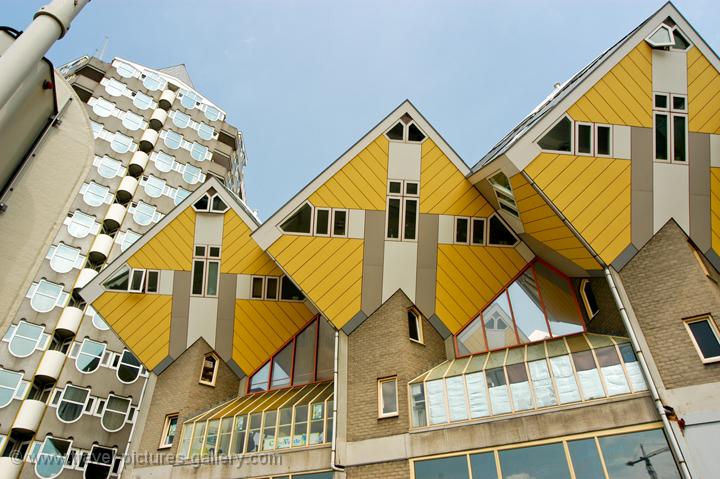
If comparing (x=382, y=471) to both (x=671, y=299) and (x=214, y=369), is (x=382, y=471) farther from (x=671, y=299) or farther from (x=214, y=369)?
(x=671, y=299)

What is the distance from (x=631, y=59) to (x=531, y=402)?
41.7ft

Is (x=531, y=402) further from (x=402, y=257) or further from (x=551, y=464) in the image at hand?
(x=402, y=257)

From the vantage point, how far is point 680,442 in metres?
13.5

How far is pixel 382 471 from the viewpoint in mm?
16594

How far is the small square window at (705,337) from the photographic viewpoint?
1436cm

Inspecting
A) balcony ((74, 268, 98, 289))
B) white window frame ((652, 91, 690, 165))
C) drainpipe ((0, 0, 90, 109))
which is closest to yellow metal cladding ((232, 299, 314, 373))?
white window frame ((652, 91, 690, 165))

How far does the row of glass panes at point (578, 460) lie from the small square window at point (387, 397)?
2.71 metres

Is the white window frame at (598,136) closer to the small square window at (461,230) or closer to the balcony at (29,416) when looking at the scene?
the small square window at (461,230)

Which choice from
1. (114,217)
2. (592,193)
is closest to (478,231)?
(592,193)

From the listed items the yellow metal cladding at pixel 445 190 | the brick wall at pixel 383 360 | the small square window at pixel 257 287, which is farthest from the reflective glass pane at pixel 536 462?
the small square window at pixel 257 287

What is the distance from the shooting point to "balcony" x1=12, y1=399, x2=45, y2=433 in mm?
29156

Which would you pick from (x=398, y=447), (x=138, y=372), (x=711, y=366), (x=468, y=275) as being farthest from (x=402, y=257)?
(x=138, y=372)

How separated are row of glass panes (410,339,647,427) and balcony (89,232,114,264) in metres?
28.8

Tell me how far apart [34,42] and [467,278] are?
18.5 m
